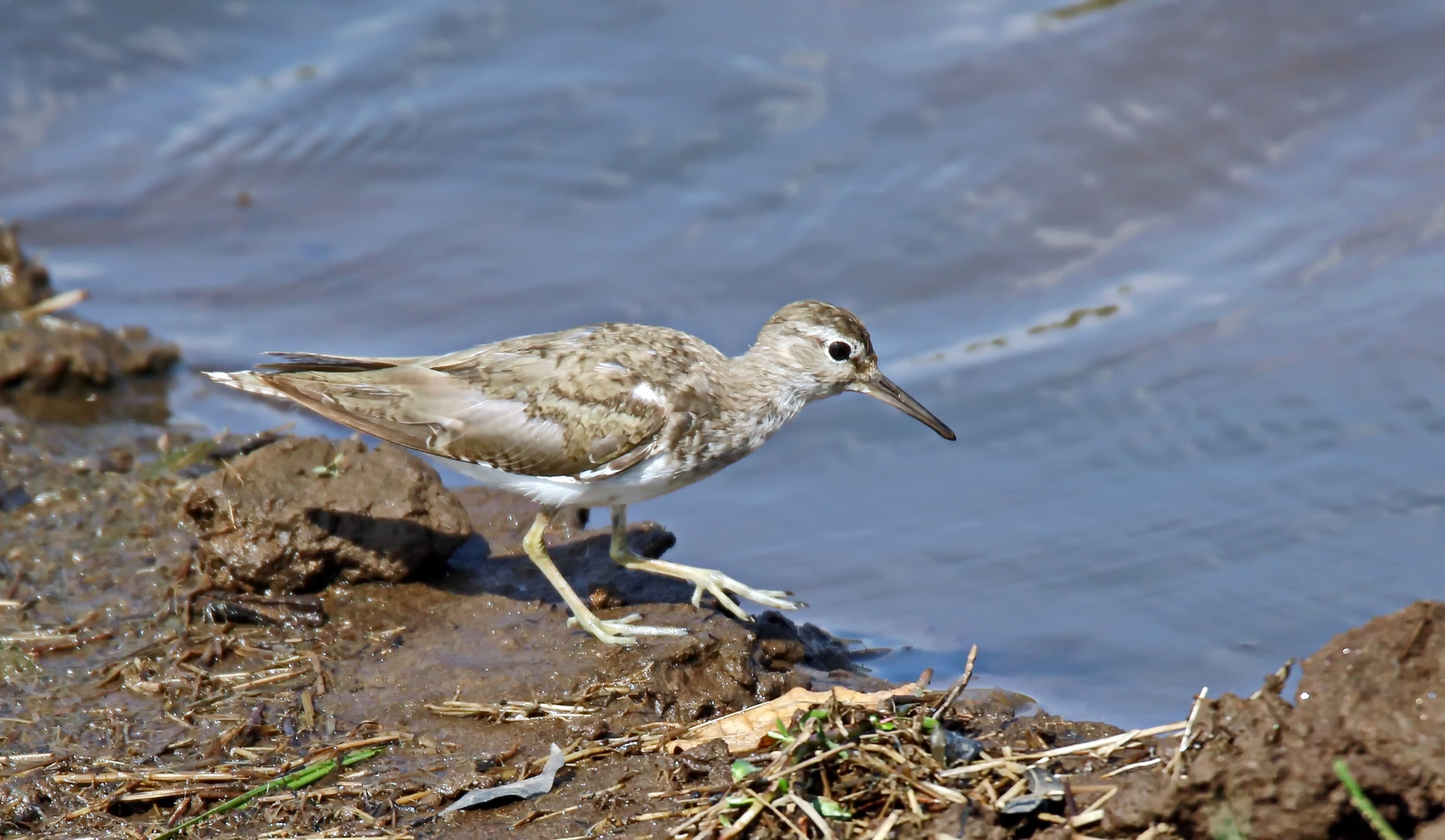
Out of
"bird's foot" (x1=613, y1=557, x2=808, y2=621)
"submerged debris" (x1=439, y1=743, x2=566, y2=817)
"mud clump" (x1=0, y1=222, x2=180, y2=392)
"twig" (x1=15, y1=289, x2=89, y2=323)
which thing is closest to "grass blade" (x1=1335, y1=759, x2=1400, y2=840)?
"submerged debris" (x1=439, y1=743, x2=566, y2=817)

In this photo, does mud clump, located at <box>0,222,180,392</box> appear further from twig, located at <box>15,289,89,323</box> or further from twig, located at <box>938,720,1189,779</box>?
twig, located at <box>938,720,1189,779</box>

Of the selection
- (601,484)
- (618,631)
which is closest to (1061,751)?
(618,631)

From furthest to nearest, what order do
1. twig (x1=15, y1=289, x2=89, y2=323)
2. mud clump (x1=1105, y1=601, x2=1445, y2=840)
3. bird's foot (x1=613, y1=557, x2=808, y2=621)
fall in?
twig (x1=15, y1=289, x2=89, y2=323)
bird's foot (x1=613, y1=557, x2=808, y2=621)
mud clump (x1=1105, y1=601, x2=1445, y2=840)

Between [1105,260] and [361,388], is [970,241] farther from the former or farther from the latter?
[361,388]

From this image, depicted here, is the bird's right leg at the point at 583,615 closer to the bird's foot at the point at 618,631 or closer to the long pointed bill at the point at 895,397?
the bird's foot at the point at 618,631

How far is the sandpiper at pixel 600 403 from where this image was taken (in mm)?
6184

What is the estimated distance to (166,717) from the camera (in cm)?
554

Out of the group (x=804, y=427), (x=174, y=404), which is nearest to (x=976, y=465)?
(x=804, y=427)

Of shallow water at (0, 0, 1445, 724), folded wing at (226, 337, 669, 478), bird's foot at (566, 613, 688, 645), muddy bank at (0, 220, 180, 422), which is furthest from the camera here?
muddy bank at (0, 220, 180, 422)

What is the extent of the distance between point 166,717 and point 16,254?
17.7ft

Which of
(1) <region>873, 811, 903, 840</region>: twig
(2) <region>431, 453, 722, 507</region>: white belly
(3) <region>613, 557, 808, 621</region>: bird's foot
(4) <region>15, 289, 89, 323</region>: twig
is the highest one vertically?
(4) <region>15, 289, 89, 323</region>: twig

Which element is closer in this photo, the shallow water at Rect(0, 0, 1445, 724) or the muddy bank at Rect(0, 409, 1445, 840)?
the muddy bank at Rect(0, 409, 1445, 840)

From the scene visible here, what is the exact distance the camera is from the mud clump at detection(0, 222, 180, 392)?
28.3 feet

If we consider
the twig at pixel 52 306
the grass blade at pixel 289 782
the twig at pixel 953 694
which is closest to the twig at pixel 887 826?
the twig at pixel 953 694
